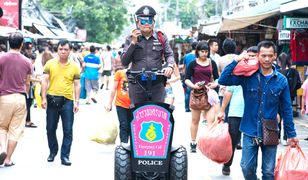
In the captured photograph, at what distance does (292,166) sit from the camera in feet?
22.6

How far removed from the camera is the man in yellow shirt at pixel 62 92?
10.1 m

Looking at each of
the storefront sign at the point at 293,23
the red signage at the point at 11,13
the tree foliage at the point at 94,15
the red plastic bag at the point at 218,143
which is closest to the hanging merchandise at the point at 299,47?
the storefront sign at the point at 293,23

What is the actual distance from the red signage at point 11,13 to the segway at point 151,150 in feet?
37.8

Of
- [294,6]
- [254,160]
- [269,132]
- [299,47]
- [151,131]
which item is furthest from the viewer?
[299,47]

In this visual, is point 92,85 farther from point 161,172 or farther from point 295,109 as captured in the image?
point 161,172

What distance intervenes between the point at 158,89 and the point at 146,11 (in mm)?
865

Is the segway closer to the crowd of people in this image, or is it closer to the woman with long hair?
the crowd of people

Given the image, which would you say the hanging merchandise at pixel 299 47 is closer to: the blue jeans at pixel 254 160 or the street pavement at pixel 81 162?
the street pavement at pixel 81 162

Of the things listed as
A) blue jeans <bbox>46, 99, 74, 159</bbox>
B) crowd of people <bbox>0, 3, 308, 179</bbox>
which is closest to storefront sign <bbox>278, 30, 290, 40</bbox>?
crowd of people <bbox>0, 3, 308, 179</bbox>

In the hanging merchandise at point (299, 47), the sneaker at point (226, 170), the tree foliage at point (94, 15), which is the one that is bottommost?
the sneaker at point (226, 170)

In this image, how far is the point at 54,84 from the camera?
10141mm

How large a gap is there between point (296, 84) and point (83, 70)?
1005 centimetres

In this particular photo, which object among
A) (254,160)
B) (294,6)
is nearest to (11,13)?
(294,6)

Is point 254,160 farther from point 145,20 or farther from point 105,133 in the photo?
point 105,133
